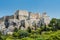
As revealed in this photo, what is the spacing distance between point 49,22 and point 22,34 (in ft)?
35.9

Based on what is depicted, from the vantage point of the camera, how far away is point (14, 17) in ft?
199

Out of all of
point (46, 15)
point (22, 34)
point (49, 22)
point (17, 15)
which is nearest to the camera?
point (22, 34)

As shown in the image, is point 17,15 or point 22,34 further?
point 17,15

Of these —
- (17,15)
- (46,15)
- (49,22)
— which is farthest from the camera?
(17,15)

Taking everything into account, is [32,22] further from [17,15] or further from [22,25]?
[17,15]

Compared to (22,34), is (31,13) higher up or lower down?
higher up

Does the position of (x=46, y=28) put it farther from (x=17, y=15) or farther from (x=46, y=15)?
(x=17, y=15)

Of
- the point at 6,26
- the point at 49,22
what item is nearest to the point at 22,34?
the point at 49,22

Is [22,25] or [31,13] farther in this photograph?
[31,13]

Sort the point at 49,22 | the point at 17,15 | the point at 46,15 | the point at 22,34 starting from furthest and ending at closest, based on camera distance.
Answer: the point at 17,15 → the point at 46,15 → the point at 49,22 → the point at 22,34

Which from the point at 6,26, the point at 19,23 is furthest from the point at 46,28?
the point at 6,26

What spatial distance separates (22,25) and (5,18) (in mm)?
10558

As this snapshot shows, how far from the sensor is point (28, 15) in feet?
204

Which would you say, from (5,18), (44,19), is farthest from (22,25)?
(5,18)
